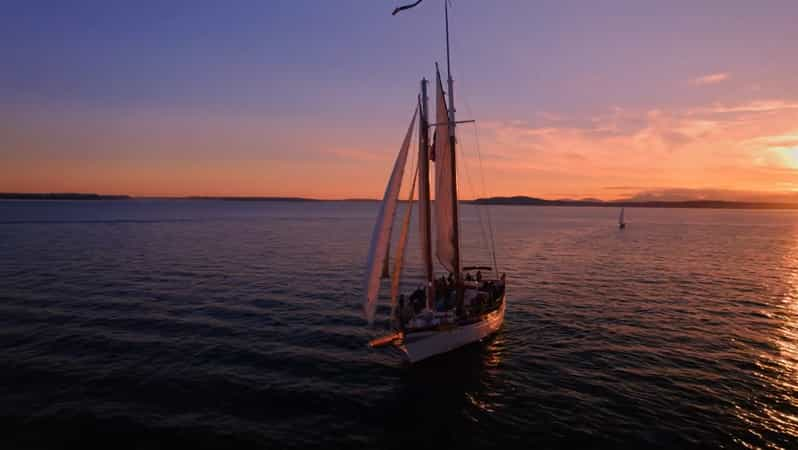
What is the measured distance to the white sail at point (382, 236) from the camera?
18.1 metres

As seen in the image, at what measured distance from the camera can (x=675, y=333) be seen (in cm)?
2630

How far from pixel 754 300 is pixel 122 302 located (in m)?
51.3

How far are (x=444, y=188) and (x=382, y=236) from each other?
716 centimetres

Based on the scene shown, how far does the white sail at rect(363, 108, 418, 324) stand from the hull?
2860 mm

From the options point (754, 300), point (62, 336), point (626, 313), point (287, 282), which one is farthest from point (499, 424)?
point (754, 300)

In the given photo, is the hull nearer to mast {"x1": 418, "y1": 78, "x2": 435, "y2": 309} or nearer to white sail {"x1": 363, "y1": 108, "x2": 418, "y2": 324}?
mast {"x1": 418, "y1": 78, "x2": 435, "y2": 309}

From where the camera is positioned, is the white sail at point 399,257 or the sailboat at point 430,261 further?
the white sail at point 399,257

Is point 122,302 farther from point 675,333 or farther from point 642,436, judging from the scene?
point 675,333

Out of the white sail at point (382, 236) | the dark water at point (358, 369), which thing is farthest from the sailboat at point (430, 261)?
the dark water at point (358, 369)

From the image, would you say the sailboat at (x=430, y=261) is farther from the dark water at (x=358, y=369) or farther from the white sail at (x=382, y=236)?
the dark water at (x=358, y=369)

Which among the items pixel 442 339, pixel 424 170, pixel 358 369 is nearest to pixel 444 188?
pixel 424 170

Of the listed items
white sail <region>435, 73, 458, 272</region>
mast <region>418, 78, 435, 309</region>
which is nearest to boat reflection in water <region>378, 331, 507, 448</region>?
mast <region>418, 78, 435, 309</region>

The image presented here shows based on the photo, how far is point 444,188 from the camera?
24.0 metres

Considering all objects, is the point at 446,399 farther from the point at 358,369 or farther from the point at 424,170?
the point at 424,170
